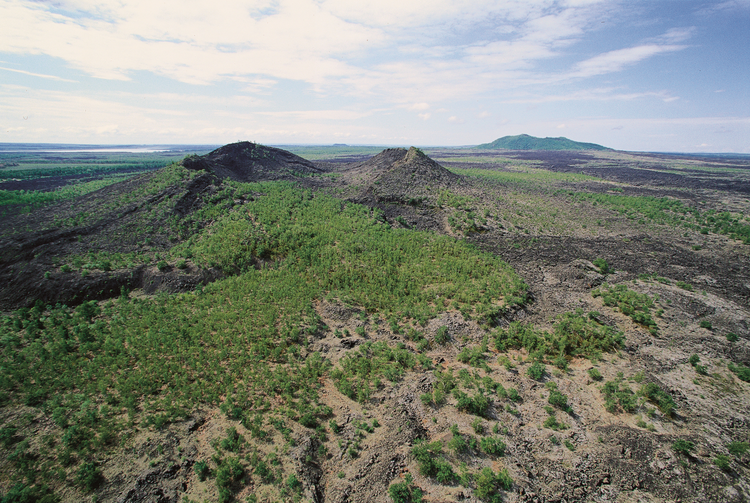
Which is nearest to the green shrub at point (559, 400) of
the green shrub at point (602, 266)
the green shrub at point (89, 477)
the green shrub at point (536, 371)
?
the green shrub at point (536, 371)

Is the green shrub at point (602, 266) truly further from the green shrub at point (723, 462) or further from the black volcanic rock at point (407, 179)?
the black volcanic rock at point (407, 179)

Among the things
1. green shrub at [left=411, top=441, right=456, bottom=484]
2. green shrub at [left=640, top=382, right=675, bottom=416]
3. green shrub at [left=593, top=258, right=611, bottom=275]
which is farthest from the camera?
green shrub at [left=593, top=258, right=611, bottom=275]

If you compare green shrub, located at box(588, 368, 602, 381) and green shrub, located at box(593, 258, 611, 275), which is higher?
green shrub, located at box(593, 258, 611, 275)

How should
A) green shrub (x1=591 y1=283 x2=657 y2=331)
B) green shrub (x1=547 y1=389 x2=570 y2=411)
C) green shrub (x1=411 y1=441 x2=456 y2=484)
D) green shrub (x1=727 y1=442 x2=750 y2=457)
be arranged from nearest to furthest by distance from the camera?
green shrub (x1=411 y1=441 x2=456 y2=484)
green shrub (x1=727 y1=442 x2=750 y2=457)
green shrub (x1=547 y1=389 x2=570 y2=411)
green shrub (x1=591 y1=283 x2=657 y2=331)

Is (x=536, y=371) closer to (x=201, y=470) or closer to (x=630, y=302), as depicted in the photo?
(x=630, y=302)

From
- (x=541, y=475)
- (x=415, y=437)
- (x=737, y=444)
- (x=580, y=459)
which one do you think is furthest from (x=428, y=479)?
(x=737, y=444)

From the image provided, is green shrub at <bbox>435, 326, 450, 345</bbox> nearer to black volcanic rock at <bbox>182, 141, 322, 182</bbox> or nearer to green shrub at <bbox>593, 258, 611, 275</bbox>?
green shrub at <bbox>593, 258, 611, 275</bbox>

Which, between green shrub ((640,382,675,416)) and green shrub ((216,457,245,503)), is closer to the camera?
green shrub ((216,457,245,503))

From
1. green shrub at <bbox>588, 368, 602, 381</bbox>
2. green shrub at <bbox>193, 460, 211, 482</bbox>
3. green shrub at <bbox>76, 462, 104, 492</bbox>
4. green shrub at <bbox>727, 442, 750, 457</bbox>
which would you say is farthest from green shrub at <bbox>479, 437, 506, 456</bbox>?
green shrub at <bbox>76, 462, 104, 492</bbox>
